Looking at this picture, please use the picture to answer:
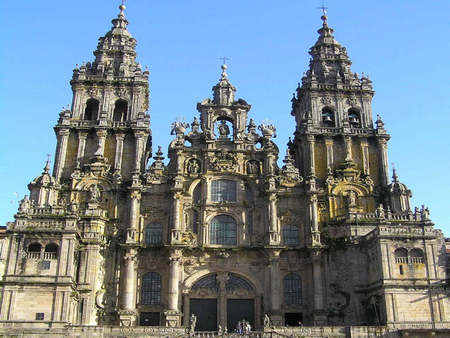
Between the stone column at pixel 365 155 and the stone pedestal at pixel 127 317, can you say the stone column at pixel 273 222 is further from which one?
the stone pedestal at pixel 127 317

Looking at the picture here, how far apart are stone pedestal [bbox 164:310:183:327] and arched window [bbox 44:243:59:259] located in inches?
349

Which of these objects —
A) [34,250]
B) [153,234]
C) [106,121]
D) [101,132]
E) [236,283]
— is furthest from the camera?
[106,121]

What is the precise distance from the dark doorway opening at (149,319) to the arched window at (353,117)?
23.7 meters

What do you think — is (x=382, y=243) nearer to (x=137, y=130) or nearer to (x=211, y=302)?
(x=211, y=302)

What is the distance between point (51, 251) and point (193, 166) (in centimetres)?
1369

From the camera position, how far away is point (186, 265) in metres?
43.1

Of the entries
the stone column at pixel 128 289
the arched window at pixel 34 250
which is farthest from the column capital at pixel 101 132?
the arched window at pixel 34 250

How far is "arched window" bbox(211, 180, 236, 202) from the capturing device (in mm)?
45375

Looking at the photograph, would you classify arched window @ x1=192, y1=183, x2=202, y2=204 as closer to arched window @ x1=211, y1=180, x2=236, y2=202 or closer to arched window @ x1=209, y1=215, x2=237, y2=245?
arched window @ x1=211, y1=180, x2=236, y2=202

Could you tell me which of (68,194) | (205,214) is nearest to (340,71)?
(205,214)

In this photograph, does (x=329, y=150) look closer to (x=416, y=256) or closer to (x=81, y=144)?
(x=416, y=256)

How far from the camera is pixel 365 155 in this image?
47.7 meters

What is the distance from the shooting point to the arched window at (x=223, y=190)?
45375 millimetres

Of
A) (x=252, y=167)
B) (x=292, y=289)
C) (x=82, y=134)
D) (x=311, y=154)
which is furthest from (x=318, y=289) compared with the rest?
(x=82, y=134)
